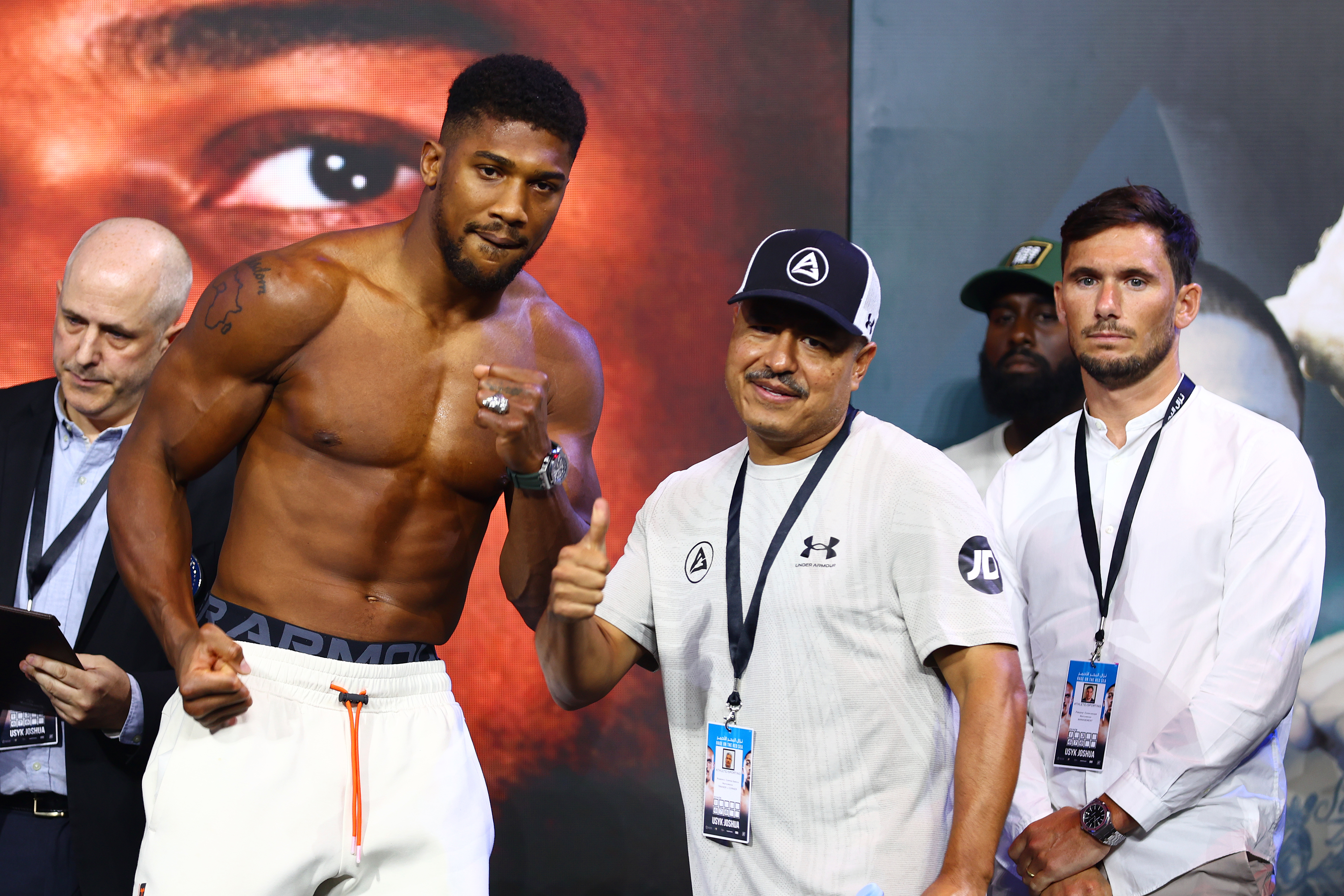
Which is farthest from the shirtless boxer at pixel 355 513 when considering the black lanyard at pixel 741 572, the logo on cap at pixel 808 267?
the logo on cap at pixel 808 267

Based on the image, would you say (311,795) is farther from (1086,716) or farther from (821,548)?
(1086,716)

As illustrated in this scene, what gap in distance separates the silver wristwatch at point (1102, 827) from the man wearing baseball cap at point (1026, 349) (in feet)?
4.40

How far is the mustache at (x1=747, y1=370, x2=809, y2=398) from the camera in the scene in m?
1.72

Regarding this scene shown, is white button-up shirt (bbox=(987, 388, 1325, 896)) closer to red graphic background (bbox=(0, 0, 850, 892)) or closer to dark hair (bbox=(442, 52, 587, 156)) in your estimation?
dark hair (bbox=(442, 52, 587, 156))

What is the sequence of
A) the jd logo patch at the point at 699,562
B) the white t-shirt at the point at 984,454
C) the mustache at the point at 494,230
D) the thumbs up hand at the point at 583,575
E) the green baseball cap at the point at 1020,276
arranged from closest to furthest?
the thumbs up hand at the point at 583,575, the jd logo patch at the point at 699,562, the mustache at the point at 494,230, the green baseball cap at the point at 1020,276, the white t-shirt at the point at 984,454

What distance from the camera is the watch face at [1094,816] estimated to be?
1.95 metres

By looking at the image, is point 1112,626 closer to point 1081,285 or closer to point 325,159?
point 1081,285

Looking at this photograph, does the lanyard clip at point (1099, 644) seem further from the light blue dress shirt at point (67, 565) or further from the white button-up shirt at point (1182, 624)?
the light blue dress shirt at point (67, 565)

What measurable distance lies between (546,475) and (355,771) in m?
0.58

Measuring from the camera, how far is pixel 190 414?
1857 millimetres

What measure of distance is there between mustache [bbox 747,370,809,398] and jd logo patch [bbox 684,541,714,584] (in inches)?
11.3

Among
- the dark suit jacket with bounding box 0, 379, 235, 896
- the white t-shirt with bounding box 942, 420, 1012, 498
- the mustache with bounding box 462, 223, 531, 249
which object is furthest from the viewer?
the white t-shirt with bounding box 942, 420, 1012, 498

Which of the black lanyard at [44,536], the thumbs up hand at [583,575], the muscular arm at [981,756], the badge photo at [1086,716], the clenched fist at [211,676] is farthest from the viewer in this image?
the black lanyard at [44,536]

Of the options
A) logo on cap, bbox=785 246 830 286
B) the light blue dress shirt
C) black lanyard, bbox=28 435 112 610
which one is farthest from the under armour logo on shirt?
black lanyard, bbox=28 435 112 610
